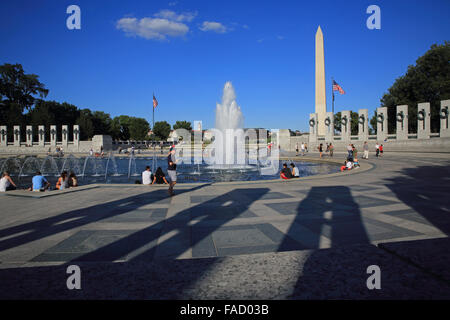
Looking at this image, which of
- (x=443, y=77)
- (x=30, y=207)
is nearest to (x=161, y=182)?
(x=30, y=207)

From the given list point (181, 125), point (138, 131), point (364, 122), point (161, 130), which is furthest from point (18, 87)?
point (364, 122)

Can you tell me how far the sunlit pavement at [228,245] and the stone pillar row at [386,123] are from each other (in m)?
30.7

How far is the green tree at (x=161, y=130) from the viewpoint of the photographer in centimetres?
12625

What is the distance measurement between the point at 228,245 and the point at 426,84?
203ft

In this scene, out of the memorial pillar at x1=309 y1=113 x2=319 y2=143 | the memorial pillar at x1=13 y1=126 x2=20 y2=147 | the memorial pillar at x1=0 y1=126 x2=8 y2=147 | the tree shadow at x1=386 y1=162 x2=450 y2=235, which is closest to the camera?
the tree shadow at x1=386 y1=162 x2=450 y2=235

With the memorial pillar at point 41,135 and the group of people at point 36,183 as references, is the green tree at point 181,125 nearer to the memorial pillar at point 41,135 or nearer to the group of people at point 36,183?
the memorial pillar at point 41,135

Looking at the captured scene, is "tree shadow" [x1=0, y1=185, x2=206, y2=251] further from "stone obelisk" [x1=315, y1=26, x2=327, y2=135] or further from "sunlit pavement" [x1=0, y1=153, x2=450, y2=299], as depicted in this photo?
"stone obelisk" [x1=315, y1=26, x2=327, y2=135]

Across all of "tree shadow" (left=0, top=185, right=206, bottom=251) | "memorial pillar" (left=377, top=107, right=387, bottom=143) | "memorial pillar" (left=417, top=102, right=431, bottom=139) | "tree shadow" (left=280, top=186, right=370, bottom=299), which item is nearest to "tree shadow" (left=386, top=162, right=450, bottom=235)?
"tree shadow" (left=280, top=186, right=370, bottom=299)

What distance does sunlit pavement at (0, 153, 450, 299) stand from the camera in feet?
9.39

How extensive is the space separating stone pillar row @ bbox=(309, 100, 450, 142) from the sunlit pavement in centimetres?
3071

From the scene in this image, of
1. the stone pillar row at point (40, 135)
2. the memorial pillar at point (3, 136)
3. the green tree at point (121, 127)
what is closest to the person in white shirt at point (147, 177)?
the stone pillar row at point (40, 135)
